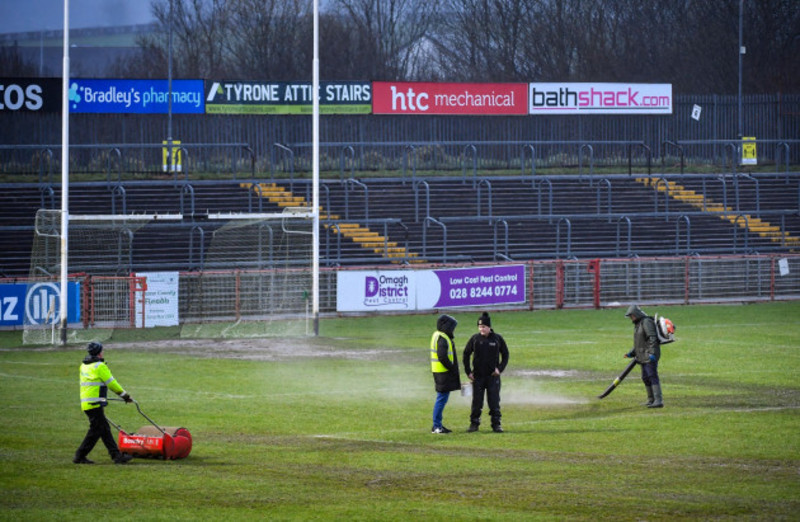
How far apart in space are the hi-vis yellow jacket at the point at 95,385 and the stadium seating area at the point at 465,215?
73.3 ft

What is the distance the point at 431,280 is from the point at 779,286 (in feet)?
46.0

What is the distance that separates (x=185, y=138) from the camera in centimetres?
5038

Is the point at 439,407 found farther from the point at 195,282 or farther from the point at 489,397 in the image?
the point at 195,282

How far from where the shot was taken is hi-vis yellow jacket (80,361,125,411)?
1645 centimetres

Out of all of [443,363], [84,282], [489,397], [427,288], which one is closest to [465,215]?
[427,288]

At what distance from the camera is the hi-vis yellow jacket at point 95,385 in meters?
16.5

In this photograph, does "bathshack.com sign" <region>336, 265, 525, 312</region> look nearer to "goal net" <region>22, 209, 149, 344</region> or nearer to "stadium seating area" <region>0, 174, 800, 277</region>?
"stadium seating area" <region>0, 174, 800, 277</region>

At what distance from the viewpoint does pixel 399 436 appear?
61.7ft

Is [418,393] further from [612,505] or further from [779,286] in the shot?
[779,286]

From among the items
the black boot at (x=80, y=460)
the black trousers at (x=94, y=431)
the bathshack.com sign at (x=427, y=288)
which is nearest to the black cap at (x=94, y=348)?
the black trousers at (x=94, y=431)

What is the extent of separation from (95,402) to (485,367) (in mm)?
6239

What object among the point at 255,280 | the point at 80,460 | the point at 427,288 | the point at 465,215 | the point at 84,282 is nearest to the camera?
the point at 80,460

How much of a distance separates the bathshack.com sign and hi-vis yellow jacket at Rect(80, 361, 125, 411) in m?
22.5

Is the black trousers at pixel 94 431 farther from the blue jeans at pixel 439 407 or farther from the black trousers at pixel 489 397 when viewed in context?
the black trousers at pixel 489 397
